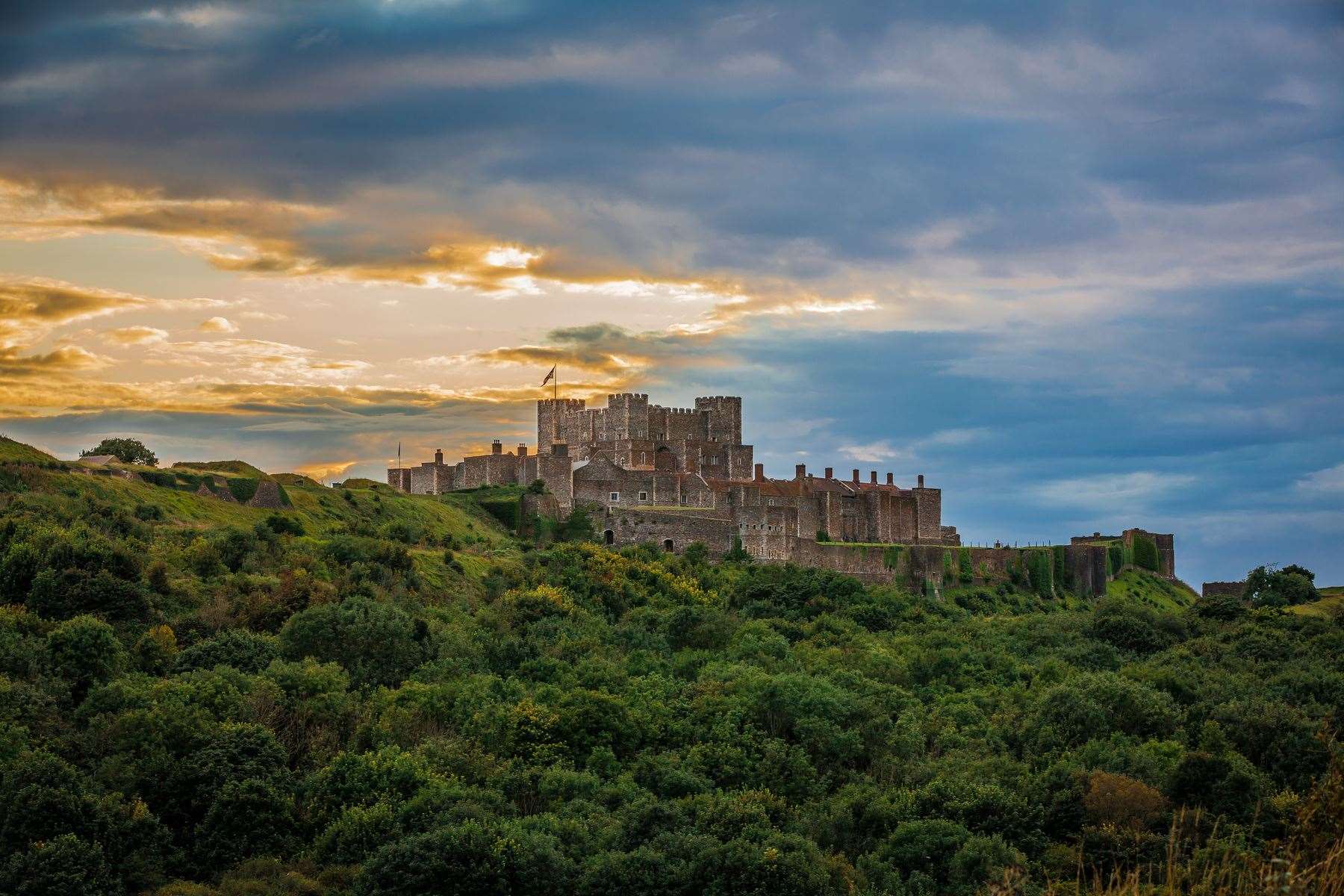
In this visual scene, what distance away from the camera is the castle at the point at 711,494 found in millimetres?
62969

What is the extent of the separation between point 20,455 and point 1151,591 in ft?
177

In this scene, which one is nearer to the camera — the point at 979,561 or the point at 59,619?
the point at 59,619

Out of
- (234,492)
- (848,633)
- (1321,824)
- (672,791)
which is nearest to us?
(1321,824)

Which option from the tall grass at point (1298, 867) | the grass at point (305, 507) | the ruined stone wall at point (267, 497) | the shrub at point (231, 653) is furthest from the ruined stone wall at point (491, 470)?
the tall grass at point (1298, 867)

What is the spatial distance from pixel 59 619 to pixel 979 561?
45276 mm

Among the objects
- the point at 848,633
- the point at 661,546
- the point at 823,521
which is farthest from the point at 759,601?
the point at 823,521

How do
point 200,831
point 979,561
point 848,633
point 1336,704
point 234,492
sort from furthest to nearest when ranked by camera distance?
point 979,561 < point 234,492 < point 848,633 < point 1336,704 < point 200,831

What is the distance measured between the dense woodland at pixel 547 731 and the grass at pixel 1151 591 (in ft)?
62.5

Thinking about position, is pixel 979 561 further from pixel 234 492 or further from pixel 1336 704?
pixel 234 492

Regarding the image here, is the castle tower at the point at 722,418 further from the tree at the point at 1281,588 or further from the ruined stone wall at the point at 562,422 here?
the tree at the point at 1281,588

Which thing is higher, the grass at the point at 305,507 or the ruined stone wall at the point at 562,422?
the ruined stone wall at the point at 562,422

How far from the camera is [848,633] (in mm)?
48875

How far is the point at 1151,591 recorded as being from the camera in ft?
233

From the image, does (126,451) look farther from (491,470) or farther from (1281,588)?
(1281,588)
